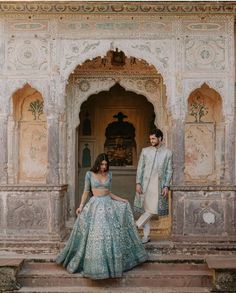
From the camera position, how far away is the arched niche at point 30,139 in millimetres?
9828

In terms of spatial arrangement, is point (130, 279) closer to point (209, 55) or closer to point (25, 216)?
point (25, 216)

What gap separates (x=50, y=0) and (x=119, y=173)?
4.79 metres

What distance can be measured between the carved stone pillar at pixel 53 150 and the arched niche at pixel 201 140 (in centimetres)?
263

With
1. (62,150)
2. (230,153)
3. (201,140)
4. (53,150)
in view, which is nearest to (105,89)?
(62,150)

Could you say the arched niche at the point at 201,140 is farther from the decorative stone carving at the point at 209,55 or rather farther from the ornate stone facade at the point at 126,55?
the decorative stone carving at the point at 209,55

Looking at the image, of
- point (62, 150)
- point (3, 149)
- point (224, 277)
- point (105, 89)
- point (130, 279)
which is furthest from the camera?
point (105, 89)

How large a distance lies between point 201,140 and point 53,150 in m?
2.98

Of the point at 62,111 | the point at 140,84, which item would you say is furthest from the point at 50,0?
the point at 140,84

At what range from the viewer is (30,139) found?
9.93 m

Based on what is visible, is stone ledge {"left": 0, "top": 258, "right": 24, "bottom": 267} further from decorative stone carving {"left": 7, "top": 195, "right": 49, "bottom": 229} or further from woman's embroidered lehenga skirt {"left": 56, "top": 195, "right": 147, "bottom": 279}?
decorative stone carving {"left": 7, "top": 195, "right": 49, "bottom": 229}

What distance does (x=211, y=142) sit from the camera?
9812 millimetres

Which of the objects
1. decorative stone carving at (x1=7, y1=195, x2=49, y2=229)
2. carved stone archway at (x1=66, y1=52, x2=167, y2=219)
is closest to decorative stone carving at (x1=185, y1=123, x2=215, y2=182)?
carved stone archway at (x1=66, y1=52, x2=167, y2=219)

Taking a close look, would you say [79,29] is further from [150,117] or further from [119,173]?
[119,173]


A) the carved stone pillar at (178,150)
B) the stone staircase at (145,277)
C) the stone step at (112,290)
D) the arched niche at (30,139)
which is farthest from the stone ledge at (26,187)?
the carved stone pillar at (178,150)
